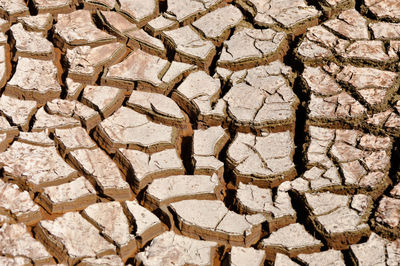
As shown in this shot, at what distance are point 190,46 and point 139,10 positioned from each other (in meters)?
0.43

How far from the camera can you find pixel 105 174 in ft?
12.7

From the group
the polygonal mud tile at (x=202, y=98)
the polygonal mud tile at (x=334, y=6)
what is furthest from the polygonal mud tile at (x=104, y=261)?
the polygonal mud tile at (x=334, y=6)

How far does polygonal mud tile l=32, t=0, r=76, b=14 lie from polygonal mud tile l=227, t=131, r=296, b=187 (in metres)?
1.35

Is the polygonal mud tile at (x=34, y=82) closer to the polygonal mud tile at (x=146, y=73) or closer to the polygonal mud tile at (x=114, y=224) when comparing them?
the polygonal mud tile at (x=146, y=73)

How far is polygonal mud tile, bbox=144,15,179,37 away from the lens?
4.68 metres

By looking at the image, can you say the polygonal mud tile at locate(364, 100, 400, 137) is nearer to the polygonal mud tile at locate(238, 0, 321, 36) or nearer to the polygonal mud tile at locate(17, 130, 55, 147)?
the polygonal mud tile at locate(238, 0, 321, 36)

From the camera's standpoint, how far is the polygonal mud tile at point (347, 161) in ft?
12.7

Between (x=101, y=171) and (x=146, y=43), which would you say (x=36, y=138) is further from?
(x=146, y=43)

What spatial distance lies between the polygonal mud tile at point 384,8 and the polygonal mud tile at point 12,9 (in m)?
1.92

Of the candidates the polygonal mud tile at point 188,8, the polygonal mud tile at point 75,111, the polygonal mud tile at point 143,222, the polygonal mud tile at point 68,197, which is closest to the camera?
the polygonal mud tile at point 143,222

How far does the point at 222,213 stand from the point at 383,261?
703 mm

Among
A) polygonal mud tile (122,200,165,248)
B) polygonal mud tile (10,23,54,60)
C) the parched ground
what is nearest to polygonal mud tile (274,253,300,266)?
the parched ground

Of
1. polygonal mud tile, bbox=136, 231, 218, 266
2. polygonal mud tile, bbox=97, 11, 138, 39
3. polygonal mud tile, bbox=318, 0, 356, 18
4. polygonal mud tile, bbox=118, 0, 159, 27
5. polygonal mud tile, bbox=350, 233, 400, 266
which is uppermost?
polygonal mud tile, bbox=318, 0, 356, 18

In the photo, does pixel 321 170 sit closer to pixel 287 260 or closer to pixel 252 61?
pixel 287 260
